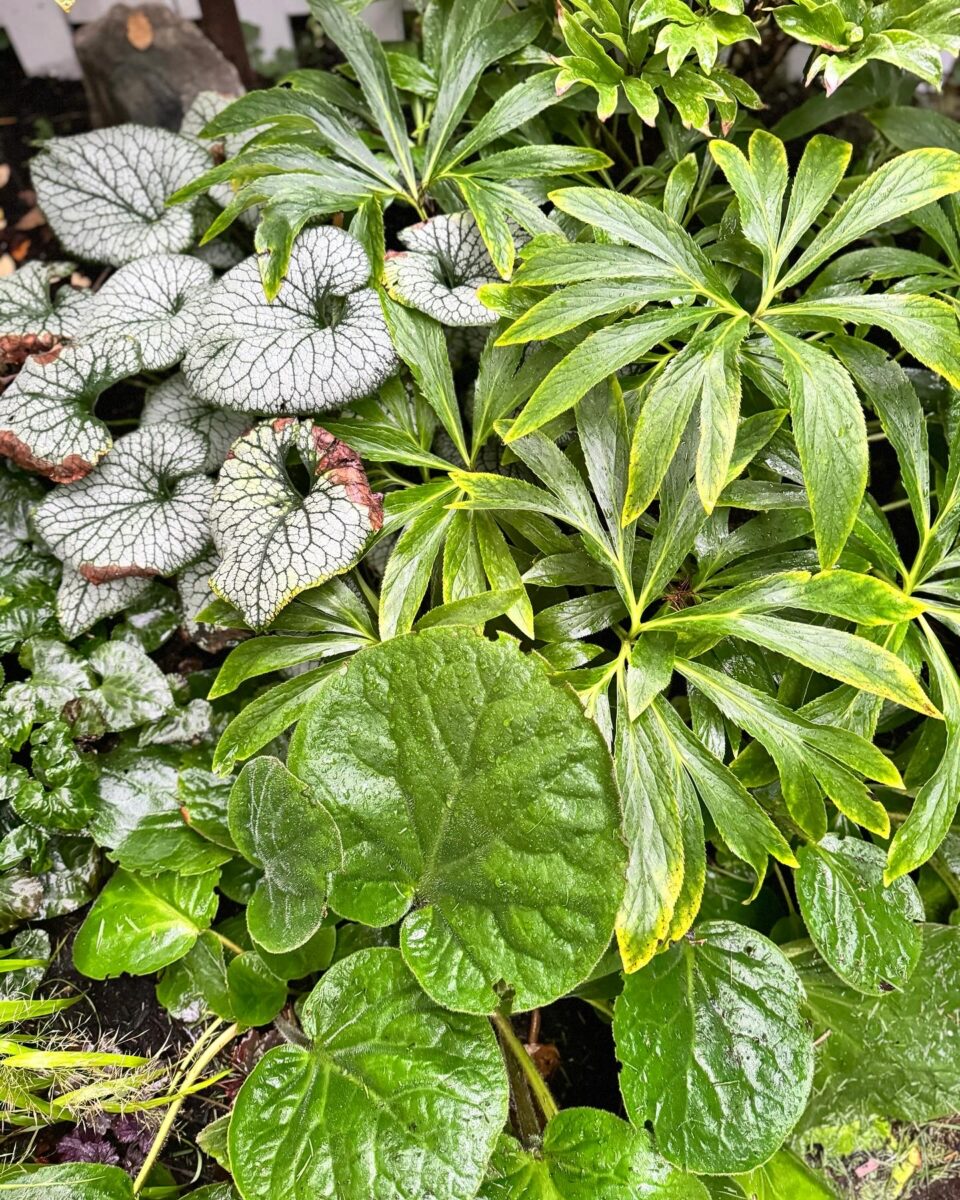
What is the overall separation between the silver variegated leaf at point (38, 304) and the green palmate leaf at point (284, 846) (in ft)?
3.36

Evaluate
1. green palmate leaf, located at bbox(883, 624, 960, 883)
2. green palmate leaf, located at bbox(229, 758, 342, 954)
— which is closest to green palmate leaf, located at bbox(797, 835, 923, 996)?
green palmate leaf, located at bbox(883, 624, 960, 883)

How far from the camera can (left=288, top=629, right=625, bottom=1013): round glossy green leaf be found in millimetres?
1129

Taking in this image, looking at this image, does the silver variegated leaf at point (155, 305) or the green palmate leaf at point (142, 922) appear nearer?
the green palmate leaf at point (142, 922)

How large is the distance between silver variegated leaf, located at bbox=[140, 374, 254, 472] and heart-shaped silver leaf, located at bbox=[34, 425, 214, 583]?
5 centimetres

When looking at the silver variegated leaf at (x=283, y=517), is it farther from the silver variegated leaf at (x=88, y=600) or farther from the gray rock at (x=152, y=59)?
the gray rock at (x=152, y=59)

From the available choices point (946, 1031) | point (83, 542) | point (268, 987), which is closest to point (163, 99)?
point (83, 542)

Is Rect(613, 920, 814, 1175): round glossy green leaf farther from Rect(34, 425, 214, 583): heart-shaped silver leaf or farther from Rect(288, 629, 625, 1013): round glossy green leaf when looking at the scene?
Rect(34, 425, 214, 583): heart-shaped silver leaf

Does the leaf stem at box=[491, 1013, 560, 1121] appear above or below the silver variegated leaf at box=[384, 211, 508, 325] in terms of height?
below

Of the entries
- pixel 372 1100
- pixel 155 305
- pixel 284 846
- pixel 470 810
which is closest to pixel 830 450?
pixel 470 810

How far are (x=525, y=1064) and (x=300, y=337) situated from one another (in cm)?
120

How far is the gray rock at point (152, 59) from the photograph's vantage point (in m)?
2.08

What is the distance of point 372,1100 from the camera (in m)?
1.13

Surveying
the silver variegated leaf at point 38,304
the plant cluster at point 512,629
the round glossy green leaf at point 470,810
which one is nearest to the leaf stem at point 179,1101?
the plant cluster at point 512,629

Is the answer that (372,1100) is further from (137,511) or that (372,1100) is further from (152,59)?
(152,59)
